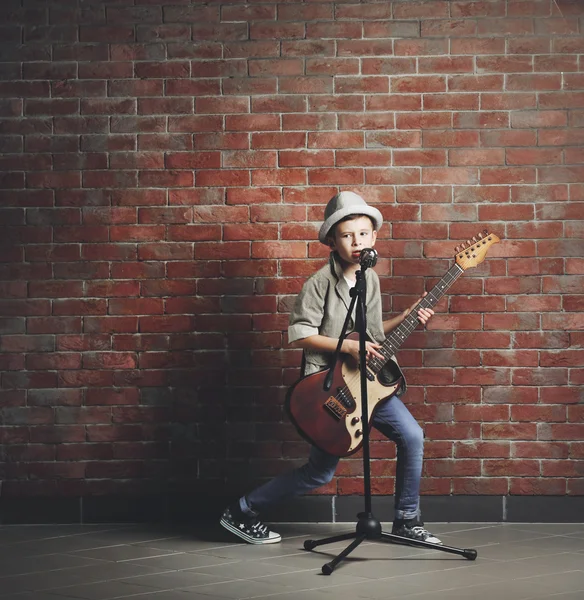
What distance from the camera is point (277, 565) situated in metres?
5.00

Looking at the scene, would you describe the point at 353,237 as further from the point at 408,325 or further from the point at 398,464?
the point at 398,464

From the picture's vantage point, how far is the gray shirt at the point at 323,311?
5.32m

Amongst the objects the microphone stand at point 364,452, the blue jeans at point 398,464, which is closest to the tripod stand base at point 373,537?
the microphone stand at point 364,452

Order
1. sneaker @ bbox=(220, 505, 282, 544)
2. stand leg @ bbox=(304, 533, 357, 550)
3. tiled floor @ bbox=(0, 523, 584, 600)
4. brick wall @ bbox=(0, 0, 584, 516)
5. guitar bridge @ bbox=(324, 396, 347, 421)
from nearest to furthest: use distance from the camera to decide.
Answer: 1. tiled floor @ bbox=(0, 523, 584, 600)
2. stand leg @ bbox=(304, 533, 357, 550)
3. guitar bridge @ bbox=(324, 396, 347, 421)
4. sneaker @ bbox=(220, 505, 282, 544)
5. brick wall @ bbox=(0, 0, 584, 516)

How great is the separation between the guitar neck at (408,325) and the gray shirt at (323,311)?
17 centimetres

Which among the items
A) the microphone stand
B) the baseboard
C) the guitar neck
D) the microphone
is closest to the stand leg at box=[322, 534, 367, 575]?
the microphone stand

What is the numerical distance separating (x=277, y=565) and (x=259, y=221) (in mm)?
2039

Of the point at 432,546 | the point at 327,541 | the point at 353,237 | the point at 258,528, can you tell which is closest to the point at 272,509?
the point at 258,528

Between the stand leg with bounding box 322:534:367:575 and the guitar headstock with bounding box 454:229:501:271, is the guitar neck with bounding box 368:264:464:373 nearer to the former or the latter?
the guitar headstock with bounding box 454:229:501:271

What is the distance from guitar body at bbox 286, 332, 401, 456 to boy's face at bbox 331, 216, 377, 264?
525 mm

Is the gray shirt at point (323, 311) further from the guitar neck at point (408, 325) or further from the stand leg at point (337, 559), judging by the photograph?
the stand leg at point (337, 559)

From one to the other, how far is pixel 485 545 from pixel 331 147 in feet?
7.78

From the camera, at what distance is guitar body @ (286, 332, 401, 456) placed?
5211 mm

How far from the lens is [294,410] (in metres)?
5.23
